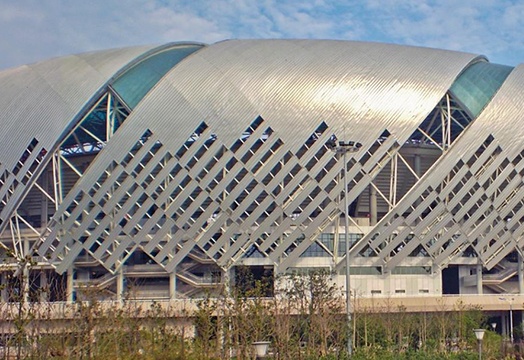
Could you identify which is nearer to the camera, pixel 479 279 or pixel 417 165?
pixel 479 279

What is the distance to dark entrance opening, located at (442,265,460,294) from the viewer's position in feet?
206

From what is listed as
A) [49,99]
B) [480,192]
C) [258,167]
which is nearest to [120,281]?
[258,167]

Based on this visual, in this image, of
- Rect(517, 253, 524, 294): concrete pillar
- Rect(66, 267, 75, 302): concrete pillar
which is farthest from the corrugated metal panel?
Rect(66, 267, 75, 302): concrete pillar

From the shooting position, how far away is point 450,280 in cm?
6366

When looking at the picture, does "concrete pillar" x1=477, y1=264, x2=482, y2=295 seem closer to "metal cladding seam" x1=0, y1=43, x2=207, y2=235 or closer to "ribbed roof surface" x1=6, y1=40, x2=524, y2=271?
"ribbed roof surface" x1=6, y1=40, x2=524, y2=271

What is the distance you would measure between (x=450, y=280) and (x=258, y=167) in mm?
20677

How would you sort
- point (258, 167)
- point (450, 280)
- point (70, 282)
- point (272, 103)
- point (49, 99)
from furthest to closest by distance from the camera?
point (450, 280), point (49, 99), point (70, 282), point (272, 103), point (258, 167)

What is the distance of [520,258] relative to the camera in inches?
2377

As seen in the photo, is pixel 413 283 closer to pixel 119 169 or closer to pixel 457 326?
pixel 457 326

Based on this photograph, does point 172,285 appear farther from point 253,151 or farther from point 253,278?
point 253,151

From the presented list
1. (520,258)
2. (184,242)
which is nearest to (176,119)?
(184,242)

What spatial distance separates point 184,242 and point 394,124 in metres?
17.8

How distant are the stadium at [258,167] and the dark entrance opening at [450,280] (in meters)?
2.55

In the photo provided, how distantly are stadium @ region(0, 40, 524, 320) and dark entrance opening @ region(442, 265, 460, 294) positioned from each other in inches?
101
